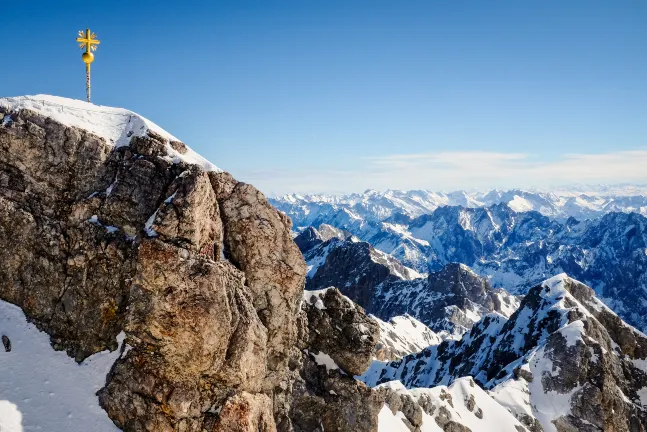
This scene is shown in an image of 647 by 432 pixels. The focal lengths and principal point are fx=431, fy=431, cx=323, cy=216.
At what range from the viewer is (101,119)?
34188mm

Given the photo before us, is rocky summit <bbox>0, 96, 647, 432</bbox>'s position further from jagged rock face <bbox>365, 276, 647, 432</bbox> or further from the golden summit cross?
jagged rock face <bbox>365, 276, 647, 432</bbox>

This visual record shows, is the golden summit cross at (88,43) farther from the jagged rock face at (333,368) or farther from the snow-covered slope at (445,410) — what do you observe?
the snow-covered slope at (445,410)

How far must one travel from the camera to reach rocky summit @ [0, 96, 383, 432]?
92.1ft

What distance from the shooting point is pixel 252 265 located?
33656 millimetres

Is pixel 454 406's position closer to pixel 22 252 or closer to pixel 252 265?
pixel 252 265

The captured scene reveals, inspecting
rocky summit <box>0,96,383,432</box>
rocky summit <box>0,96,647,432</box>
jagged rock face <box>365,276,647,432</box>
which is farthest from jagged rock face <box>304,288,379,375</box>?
jagged rock face <box>365,276,647,432</box>

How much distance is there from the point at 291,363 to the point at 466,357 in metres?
96.3

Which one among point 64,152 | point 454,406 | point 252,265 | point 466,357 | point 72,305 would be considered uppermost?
point 64,152

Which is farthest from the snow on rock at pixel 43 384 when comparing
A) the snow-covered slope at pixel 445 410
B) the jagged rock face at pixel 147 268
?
the snow-covered slope at pixel 445 410

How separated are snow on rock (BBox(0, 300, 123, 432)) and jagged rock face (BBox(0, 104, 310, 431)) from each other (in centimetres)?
71

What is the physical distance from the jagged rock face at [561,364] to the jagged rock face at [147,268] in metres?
68.8

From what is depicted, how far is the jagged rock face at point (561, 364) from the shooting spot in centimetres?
A: 8044

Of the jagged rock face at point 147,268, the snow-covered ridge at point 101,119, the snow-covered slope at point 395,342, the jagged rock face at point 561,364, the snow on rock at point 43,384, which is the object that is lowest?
the snow-covered slope at point 395,342

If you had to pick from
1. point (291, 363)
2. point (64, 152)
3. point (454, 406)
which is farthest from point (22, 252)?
point (454, 406)
